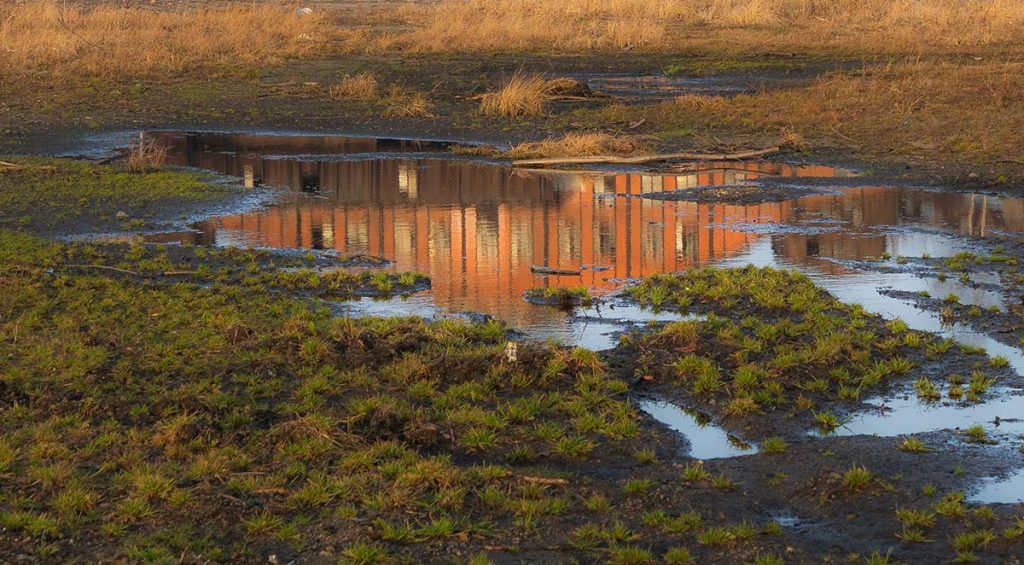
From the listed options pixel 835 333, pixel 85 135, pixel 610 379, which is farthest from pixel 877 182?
pixel 85 135

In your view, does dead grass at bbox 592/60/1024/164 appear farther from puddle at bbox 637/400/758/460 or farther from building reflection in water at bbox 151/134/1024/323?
puddle at bbox 637/400/758/460

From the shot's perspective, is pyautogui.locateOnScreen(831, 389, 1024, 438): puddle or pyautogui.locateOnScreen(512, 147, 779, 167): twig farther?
pyautogui.locateOnScreen(512, 147, 779, 167): twig

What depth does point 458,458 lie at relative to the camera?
7422mm

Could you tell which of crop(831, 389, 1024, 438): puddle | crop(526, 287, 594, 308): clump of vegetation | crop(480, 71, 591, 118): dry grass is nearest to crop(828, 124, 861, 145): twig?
crop(480, 71, 591, 118): dry grass

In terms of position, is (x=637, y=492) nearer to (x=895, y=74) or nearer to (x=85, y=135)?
(x=85, y=135)

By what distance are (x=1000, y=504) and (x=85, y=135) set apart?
70.7 ft

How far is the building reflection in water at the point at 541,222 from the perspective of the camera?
13.2m

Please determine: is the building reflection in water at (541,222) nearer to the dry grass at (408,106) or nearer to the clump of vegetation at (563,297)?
the clump of vegetation at (563,297)

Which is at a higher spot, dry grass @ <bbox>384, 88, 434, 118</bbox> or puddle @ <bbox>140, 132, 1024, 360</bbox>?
dry grass @ <bbox>384, 88, 434, 118</bbox>

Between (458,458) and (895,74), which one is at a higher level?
(895,74)

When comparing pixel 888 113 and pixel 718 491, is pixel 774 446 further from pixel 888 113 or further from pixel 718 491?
pixel 888 113

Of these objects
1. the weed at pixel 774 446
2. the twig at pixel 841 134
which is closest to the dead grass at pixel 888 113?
the twig at pixel 841 134

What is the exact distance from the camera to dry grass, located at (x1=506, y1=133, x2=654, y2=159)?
66.9 ft

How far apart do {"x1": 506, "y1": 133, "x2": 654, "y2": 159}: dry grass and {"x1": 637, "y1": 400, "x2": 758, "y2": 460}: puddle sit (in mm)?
12005
